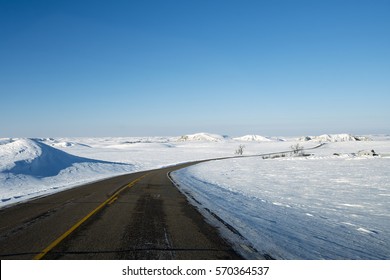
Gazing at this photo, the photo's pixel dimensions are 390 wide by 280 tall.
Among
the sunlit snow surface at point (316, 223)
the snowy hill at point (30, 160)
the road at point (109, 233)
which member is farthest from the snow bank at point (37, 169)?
the sunlit snow surface at point (316, 223)

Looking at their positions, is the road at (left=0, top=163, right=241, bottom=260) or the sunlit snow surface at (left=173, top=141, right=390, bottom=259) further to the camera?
the sunlit snow surface at (left=173, top=141, right=390, bottom=259)

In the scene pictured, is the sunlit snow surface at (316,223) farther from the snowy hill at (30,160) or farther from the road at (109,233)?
the snowy hill at (30,160)

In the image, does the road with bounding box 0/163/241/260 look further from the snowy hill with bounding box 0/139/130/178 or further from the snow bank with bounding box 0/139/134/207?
the snowy hill with bounding box 0/139/130/178

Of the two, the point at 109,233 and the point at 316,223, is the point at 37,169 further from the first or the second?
the point at 316,223

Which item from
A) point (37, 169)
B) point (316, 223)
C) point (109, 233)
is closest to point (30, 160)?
point (37, 169)

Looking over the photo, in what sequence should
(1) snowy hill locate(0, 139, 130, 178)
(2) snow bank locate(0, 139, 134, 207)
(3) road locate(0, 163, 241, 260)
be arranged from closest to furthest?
(3) road locate(0, 163, 241, 260) → (2) snow bank locate(0, 139, 134, 207) → (1) snowy hill locate(0, 139, 130, 178)

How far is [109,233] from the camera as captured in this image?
25.2ft

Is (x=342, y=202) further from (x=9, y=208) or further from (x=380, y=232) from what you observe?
(x=9, y=208)

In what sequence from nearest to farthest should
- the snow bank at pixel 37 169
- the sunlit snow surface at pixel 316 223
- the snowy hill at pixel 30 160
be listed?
the sunlit snow surface at pixel 316 223, the snow bank at pixel 37 169, the snowy hill at pixel 30 160

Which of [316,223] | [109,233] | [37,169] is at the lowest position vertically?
[37,169]

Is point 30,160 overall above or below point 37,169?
above

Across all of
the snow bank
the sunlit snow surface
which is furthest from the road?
the snow bank

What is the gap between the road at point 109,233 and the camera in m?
6.09

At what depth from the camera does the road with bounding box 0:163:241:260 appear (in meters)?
6.09
